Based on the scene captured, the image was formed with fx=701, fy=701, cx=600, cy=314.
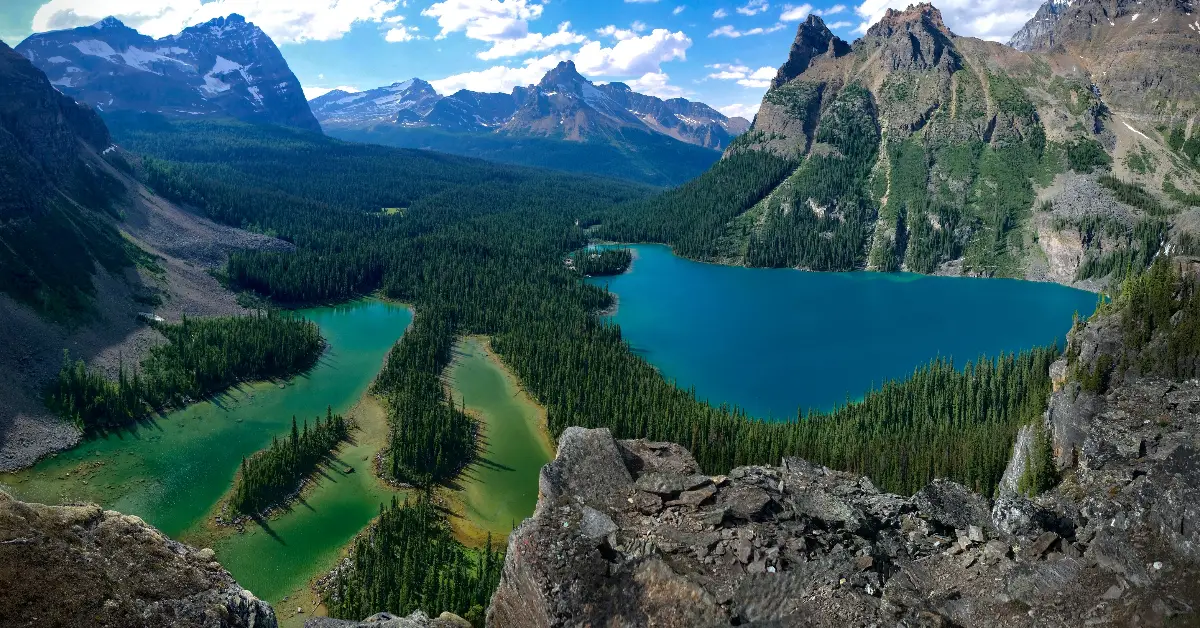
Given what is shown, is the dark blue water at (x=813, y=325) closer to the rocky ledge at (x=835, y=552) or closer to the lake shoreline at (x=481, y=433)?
the lake shoreline at (x=481, y=433)

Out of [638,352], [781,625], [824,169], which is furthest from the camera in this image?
[824,169]

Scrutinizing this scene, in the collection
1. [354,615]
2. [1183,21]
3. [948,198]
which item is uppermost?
[1183,21]

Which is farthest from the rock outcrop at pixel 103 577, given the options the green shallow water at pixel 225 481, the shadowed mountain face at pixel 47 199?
the shadowed mountain face at pixel 47 199

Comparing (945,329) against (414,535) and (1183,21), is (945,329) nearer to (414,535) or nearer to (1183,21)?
(414,535)

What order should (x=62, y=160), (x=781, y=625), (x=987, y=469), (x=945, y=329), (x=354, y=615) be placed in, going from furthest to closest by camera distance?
(x=62, y=160), (x=945, y=329), (x=987, y=469), (x=354, y=615), (x=781, y=625)

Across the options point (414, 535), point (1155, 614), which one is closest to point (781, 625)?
point (1155, 614)

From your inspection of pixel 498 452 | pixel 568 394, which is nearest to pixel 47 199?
pixel 498 452

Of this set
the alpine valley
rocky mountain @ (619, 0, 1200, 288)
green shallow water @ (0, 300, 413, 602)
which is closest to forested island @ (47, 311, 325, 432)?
the alpine valley
